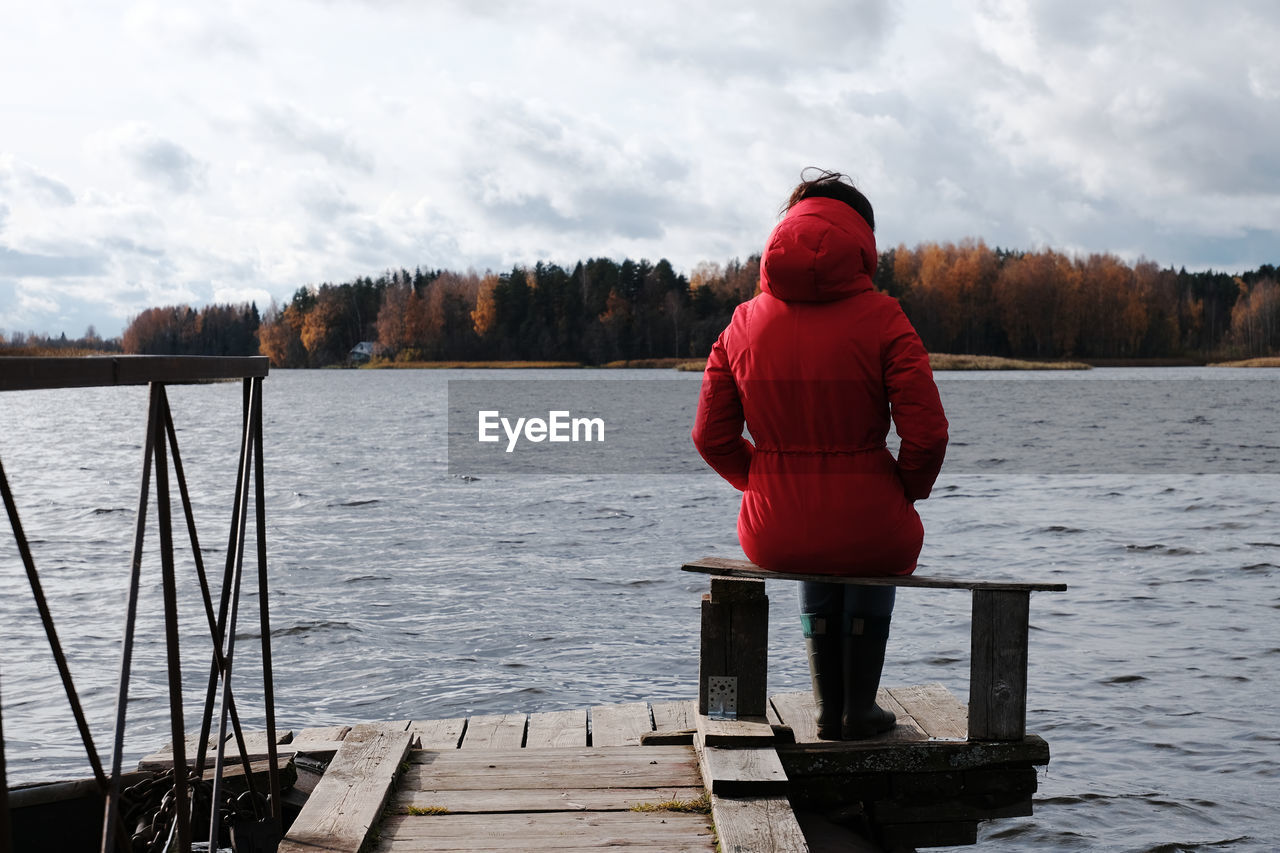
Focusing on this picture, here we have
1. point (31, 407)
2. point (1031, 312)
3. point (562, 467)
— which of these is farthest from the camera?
point (1031, 312)

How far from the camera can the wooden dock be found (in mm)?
3639

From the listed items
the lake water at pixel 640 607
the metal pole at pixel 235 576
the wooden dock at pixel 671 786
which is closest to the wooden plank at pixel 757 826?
the wooden dock at pixel 671 786

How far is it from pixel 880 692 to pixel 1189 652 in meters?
5.70

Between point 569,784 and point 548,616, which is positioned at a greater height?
point 569,784

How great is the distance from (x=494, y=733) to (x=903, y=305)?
106 m

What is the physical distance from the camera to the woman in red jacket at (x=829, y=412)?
161 inches

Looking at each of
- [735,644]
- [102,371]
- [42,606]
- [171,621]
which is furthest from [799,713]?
[102,371]

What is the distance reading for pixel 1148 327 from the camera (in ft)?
360

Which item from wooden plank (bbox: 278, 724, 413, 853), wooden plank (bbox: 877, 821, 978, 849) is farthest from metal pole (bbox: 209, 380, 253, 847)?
wooden plank (bbox: 877, 821, 978, 849)

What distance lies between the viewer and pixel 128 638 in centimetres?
261

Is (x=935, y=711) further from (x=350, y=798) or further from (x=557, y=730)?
(x=350, y=798)

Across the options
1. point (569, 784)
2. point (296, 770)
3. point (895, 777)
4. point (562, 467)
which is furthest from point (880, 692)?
point (562, 467)

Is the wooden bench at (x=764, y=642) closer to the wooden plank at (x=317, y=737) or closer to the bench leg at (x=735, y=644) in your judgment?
the bench leg at (x=735, y=644)

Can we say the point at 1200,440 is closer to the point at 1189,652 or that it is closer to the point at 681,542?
the point at 681,542
